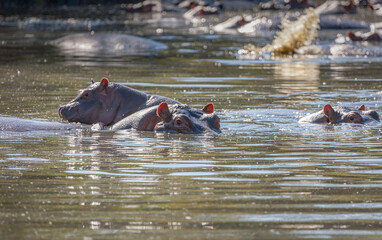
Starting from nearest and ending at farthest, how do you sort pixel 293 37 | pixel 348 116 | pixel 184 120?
pixel 184 120
pixel 348 116
pixel 293 37

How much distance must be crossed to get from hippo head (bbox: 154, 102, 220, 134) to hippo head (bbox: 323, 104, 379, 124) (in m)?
1.34

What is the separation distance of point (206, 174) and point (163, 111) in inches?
91.6

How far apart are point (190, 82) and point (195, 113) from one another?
5.25 m

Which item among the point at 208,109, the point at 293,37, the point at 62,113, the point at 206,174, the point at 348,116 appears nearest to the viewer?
the point at 206,174

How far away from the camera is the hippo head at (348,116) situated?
8.48 meters

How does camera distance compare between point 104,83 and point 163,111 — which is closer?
point 163,111

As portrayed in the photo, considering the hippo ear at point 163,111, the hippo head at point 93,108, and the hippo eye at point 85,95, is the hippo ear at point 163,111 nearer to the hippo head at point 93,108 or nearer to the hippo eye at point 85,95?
the hippo head at point 93,108

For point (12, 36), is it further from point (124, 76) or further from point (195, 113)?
point (195, 113)

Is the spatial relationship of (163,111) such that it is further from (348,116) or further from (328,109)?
(348,116)

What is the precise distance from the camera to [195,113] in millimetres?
7891

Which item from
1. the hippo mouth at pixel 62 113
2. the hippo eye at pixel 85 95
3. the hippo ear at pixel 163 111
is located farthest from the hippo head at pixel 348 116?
the hippo mouth at pixel 62 113

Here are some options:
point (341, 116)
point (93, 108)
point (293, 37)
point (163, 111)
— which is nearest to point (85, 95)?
point (93, 108)

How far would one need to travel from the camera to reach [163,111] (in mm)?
7758

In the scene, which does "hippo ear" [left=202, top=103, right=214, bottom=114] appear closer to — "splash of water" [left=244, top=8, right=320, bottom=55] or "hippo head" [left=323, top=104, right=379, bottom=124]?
"hippo head" [left=323, top=104, right=379, bottom=124]
